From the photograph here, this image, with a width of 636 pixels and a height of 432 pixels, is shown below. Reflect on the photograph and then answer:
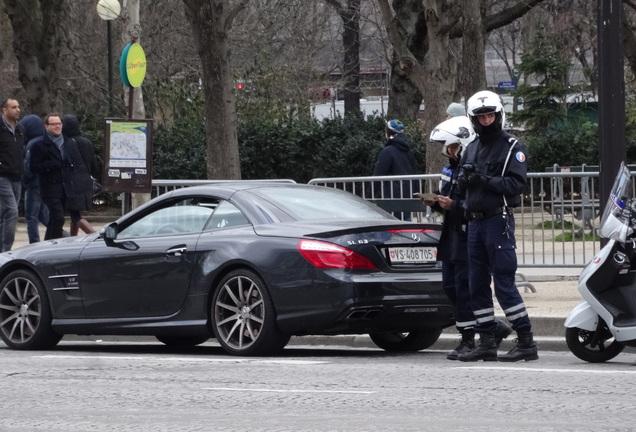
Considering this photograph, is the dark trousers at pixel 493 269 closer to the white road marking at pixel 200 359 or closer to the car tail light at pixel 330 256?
the car tail light at pixel 330 256

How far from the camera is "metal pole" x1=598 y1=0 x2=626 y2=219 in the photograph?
1205cm

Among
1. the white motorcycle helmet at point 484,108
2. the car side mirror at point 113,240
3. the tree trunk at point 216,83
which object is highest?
the tree trunk at point 216,83

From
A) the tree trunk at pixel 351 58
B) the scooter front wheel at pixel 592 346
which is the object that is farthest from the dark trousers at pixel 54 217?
the tree trunk at pixel 351 58

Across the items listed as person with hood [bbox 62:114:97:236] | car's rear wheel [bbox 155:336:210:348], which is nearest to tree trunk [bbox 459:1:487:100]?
person with hood [bbox 62:114:97:236]

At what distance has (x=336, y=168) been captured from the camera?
97.3 ft

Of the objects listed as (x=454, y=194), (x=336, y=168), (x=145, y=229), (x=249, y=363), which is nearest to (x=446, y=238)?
(x=454, y=194)

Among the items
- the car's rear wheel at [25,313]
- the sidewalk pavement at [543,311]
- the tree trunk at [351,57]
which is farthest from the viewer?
the tree trunk at [351,57]

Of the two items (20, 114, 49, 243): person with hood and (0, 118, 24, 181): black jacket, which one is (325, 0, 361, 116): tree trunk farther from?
(0, 118, 24, 181): black jacket

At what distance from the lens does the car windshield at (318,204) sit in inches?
436

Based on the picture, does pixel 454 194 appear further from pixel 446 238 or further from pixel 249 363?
pixel 249 363

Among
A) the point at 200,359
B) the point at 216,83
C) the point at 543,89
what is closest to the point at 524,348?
the point at 200,359

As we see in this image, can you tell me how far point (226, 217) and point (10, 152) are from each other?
19.9ft

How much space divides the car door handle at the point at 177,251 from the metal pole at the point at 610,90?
361 cm

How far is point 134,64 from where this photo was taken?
2022cm
